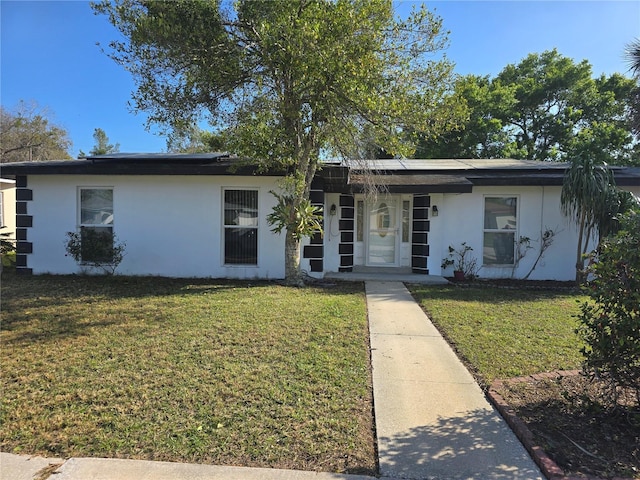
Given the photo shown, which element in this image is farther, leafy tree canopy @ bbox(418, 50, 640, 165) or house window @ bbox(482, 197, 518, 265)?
leafy tree canopy @ bbox(418, 50, 640, 165)

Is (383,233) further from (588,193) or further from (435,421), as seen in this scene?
(435,421)

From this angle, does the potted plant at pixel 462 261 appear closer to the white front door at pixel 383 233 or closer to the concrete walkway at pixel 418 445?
the white front door at pixel 383 233

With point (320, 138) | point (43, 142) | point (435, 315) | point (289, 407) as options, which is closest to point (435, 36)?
point (320, 138)

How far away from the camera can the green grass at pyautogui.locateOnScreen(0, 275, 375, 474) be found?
2.79 meters

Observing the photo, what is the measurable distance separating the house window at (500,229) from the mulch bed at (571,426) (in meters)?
6.75

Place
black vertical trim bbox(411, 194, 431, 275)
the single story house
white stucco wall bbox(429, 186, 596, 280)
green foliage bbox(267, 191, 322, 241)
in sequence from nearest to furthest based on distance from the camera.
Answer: green foliage bbox(267, 191, 322, 241)
the single story house
white stucco wall bbox(429, 186, 596, 280)
black vertical trim bbox(411, 194, 431, 275)

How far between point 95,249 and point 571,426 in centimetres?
943

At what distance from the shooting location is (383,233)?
11094 millimetres

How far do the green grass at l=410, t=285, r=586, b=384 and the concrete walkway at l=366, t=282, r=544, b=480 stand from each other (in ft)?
1.20

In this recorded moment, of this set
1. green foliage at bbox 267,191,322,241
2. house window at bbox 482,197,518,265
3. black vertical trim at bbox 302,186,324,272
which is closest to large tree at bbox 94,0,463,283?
green foliage at bbox 267,191,322,241

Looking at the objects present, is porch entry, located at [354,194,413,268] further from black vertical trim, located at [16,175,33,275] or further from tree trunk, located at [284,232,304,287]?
black vertical trim, located at [16,175,33,275]

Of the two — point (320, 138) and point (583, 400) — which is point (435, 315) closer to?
point (583, 400)

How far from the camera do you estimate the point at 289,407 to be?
10.8 ft

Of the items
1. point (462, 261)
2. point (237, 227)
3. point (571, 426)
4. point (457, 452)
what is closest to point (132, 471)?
point (457, 452)
